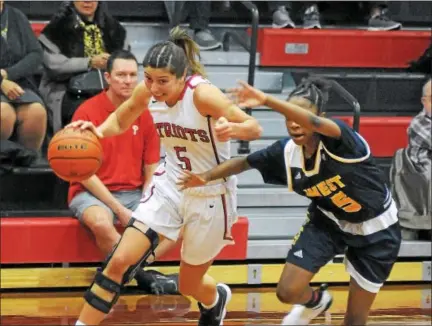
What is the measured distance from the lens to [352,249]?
5027mm

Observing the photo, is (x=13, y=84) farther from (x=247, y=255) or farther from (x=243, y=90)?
(x=243, y=90)

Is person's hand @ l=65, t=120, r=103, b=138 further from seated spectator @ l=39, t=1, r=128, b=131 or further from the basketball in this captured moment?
seated spectator @ l=39, t=1, r=128, b=131

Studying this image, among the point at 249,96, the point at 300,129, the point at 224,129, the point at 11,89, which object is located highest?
the point at 249,96

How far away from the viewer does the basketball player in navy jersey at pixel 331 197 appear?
15.4 feet

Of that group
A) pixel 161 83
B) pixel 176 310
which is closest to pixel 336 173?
pixel 161 83

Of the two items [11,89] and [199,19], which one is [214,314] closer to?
[11,89]

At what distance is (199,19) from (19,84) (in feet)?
5.66

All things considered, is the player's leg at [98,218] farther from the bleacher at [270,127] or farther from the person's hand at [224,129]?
the person's hand at [224,129]

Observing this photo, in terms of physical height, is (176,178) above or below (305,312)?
above

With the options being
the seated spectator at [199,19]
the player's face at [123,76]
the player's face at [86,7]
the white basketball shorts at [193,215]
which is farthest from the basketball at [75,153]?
the seated spectator at [199,19]

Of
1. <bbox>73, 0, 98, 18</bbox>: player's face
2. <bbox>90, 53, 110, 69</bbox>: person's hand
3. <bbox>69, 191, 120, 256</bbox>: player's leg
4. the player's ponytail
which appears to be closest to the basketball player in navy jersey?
the player's ponytail

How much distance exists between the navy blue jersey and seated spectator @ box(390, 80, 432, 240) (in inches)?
75.2

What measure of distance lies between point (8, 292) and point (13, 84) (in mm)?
1314

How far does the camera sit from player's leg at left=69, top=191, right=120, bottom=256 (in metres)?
5.97
